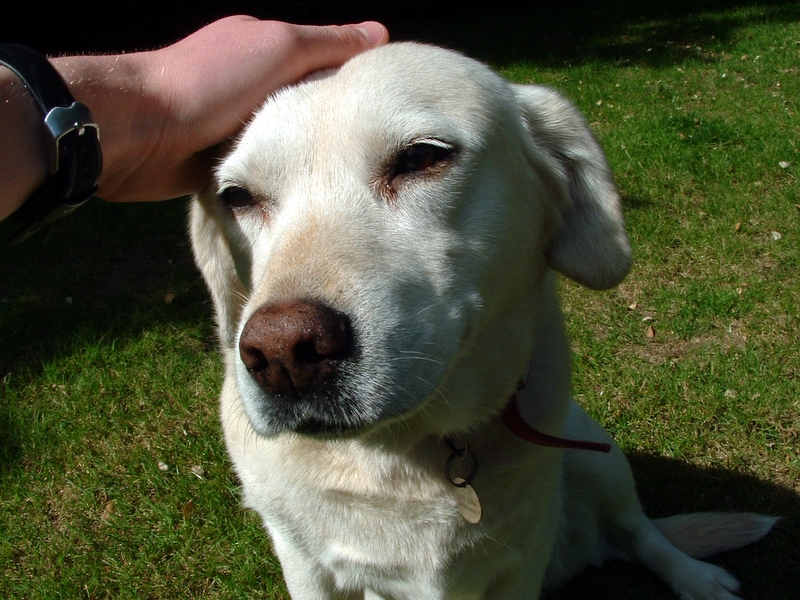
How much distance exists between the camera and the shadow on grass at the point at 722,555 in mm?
2736

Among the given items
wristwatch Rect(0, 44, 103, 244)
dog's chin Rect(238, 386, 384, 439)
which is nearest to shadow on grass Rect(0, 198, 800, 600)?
dog's chin Rect(238, 386, 384, 439)

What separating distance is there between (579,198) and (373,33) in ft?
3.01

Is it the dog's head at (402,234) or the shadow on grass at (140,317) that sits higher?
the dog's head at (402,234)

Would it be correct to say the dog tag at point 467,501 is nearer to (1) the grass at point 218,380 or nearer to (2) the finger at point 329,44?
(1) the grass at point 218,380

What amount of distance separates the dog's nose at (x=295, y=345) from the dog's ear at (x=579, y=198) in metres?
0.88

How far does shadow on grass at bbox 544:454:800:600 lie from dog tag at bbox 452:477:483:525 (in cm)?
111

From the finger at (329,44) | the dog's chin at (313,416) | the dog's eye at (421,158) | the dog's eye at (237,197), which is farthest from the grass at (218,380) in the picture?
the finger at (329,44)

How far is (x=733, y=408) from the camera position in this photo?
3400 mm

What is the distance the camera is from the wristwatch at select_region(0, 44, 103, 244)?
175 centimetres

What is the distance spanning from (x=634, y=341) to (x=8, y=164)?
331 centimetres

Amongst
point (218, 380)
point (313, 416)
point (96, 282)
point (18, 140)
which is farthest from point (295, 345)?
point (96, 282)

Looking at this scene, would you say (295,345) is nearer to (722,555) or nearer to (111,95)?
(111,95)

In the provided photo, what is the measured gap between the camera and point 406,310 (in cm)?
159

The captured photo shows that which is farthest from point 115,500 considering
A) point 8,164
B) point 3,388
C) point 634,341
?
point 634,341
